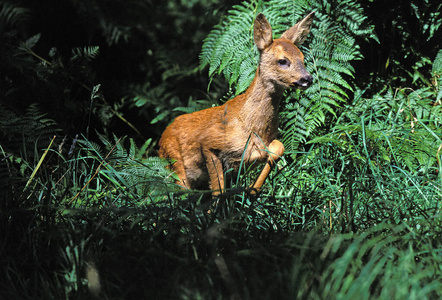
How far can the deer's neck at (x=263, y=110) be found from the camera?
4.11m

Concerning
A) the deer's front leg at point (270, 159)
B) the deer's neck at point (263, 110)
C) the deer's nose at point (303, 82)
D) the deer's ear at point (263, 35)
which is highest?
the deer's ear at point (263, 35)

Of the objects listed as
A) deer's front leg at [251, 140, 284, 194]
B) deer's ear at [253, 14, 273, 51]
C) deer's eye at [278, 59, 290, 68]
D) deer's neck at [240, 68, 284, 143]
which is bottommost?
deer's front leg at [251, 140, 284, 194]

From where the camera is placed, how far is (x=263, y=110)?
4102mm

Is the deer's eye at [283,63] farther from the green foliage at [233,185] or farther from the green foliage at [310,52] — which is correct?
the green foliage at [310,52]

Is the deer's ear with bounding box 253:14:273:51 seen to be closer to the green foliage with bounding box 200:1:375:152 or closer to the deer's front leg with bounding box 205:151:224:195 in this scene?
the green foliage with bounding box 200:1:375:152

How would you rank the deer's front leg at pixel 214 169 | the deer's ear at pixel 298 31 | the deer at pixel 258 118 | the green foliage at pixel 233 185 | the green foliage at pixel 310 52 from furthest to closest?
the green foliage at pixel 310 52 → the deer's ear at pixel 298 31 → the deer's front leg at pixel 214 169 → the deer at pixel 258 118 → the green foliage at pixel 233 185

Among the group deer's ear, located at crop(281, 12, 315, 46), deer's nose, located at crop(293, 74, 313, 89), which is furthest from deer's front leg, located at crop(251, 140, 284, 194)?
deer's ear, located at crop(281, 12, 315, 46)

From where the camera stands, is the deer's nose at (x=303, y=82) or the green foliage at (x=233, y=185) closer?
the green foliage at (x=233, y=185)

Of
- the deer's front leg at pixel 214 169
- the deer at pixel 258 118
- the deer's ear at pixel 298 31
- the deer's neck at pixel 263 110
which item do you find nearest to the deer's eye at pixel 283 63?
the deer at pixel 258 118

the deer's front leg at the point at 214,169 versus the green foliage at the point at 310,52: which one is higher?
the green foliage at the point at 310,52

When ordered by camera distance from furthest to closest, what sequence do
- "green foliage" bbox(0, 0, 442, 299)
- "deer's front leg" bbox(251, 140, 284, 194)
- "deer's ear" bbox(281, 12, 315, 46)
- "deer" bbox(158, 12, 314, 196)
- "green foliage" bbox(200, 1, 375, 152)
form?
"green foliage" bbox(200, 1, 375, 152) → "deer's ear" bbox(281, 12, 315, 46) → "deer" bbox(158, 12, 314, 196) → "deer's front leg" bbox(251, 140, 284, 194) → "green foliage" bbox(0, 0, 442, 299)

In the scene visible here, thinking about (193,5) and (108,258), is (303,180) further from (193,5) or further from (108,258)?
(193,5)

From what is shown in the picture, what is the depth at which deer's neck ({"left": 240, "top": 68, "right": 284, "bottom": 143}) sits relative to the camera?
4105mm

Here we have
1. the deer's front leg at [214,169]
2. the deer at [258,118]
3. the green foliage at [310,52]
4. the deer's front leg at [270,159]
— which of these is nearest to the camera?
the deer's front leg at [270,159]
